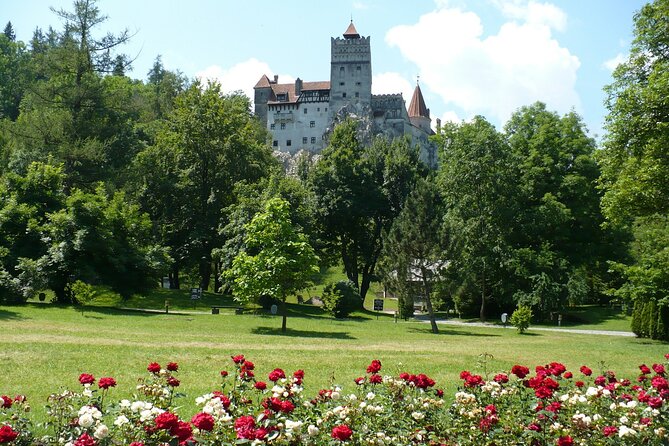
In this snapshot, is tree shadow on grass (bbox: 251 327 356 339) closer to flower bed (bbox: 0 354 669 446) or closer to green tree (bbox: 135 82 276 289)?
flower bed (bbox: 0 354 669 446)

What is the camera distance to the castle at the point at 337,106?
122 m

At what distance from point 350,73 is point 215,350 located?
372 ft

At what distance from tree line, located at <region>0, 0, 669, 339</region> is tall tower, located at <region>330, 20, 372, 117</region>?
226 feet

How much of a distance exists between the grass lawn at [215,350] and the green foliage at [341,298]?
21.7 ft

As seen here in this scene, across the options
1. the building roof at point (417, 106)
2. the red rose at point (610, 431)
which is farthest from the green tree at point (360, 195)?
the building roof at point (417, 106)

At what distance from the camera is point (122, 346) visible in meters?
16.9

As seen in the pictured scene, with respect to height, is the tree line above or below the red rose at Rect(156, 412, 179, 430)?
above

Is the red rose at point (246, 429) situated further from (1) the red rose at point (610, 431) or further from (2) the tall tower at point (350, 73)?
(2) the tall tower at point (350, 73)

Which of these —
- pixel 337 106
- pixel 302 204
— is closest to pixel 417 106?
pixel 337 106

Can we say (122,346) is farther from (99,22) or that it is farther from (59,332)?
(99,22)

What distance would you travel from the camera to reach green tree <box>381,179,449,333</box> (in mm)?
29625

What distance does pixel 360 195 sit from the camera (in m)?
48.6

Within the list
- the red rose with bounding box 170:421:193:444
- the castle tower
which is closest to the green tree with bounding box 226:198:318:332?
the red rose with bounding box 170:421:193:444

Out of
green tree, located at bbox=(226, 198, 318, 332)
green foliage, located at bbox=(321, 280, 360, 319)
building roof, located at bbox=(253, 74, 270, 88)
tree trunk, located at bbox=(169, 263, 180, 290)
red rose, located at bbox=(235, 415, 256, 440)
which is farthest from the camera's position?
building roof, located at bbox=(253, 74, 270, 88)
